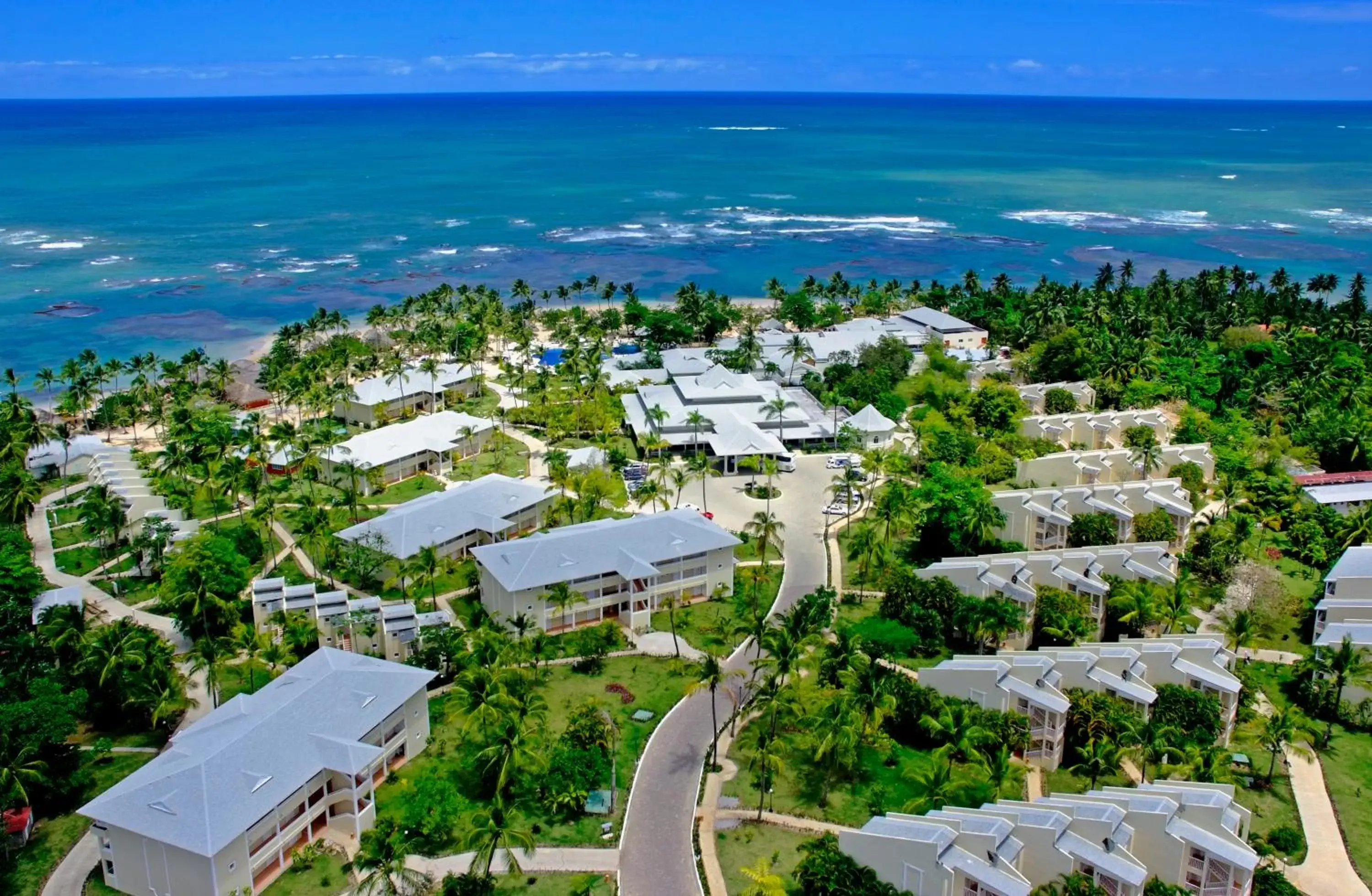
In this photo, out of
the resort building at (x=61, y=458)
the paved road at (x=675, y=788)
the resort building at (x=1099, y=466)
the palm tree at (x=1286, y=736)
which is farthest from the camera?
the resort building at (x=61, y=458)

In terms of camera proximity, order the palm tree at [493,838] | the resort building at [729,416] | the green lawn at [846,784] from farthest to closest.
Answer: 1. the resort building at [729,416]
2. the green lawn at [846,784]
3. the palm tree at [493,838]

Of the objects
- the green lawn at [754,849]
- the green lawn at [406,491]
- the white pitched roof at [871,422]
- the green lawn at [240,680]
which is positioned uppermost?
the white pitched roof at [871,422]

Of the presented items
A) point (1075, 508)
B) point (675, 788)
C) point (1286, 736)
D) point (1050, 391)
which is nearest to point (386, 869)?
point (675, 788)

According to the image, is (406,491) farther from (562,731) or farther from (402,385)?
(562,731)

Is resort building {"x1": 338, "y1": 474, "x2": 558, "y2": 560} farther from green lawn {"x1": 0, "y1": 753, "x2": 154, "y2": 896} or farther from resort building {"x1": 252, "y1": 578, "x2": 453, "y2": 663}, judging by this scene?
green lawn {"x1": 0, "y1": 753, "x2": 154, "y2": 896}

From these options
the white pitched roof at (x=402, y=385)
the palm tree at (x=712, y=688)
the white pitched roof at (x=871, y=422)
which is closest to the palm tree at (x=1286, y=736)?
the palm tree at (x=712, y=688)

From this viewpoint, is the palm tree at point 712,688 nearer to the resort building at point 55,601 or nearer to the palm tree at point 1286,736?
the palm tree at point 1286,736
